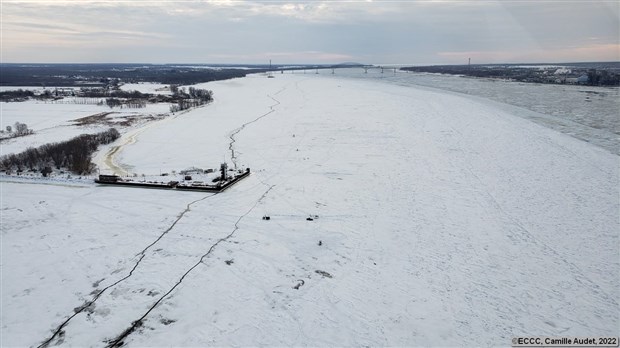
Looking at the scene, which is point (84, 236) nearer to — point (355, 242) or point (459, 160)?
point (355, 242)

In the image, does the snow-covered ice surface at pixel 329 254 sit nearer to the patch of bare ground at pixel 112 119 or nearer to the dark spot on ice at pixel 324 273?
the dark spot on ice at pixel 324 273

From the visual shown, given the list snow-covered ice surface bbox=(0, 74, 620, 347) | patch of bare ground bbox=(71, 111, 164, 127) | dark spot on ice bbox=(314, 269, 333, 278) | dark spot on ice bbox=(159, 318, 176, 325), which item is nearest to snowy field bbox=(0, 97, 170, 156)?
patch of bare ground bbox=(71, 111, 164, 127)

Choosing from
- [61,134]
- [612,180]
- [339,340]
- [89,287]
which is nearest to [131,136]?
[61,134]

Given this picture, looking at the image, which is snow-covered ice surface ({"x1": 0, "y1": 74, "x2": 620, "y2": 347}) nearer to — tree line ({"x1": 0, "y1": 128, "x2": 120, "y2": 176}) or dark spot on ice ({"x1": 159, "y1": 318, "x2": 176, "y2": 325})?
dark spot on ice ({"x1": 159, "y1": 318, "x2": 176, "y2": 325})

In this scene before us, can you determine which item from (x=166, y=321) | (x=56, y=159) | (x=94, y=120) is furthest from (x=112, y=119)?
(x=166, y=321)

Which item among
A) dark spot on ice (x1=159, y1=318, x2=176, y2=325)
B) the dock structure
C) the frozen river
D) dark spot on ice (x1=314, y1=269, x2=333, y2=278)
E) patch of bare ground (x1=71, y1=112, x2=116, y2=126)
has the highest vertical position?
the frozen river

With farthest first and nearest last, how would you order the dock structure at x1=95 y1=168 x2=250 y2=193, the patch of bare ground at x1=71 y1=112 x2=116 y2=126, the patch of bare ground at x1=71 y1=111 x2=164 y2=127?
the patch of bare ground at x1=71 y1=112 x2=116 y2=126
the patch of bare ground at x1=71 y1=111 x2=164 y2=127
the dock structure at x1=95 y1=168 x2=250 y2=193
